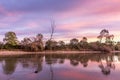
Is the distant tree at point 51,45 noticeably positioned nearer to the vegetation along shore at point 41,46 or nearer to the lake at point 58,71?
the vegetation along shore at point 41,46

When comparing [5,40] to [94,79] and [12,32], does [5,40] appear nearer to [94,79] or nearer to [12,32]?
[12,32]

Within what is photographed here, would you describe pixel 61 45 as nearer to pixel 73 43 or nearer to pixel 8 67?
pixel 73 43

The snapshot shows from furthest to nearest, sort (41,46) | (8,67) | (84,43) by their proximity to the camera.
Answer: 1. (84,43)
2. (41,46)
3. (8,67)

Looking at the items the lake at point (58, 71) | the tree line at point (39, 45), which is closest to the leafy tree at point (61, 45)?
the tree line at point (39, 45)

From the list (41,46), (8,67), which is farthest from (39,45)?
(8,67)

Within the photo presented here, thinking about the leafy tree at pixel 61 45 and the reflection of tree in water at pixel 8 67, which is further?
the leafy tree at pixel 61 45

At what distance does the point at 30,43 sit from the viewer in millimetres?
67750

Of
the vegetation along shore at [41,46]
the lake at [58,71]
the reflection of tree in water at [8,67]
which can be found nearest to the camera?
the lake at [58,71]

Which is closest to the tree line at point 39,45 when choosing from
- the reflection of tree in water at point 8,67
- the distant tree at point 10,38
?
the distant tree at point 10,38

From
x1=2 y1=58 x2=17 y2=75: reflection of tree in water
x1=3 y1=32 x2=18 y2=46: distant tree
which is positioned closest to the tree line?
x1=3 y1=32 x2=18 y2=46: distant tree

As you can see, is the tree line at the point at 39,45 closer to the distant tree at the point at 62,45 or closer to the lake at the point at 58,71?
the distant tree at the point at 62,45

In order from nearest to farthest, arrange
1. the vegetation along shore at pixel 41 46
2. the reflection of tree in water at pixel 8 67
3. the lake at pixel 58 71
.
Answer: the lake at pixel 58 71, the reflection of tree in water at pixel 8 67, the vegetation along shore at pixel 41 46

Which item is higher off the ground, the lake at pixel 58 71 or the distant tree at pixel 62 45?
the distant tree at pixel 62 45

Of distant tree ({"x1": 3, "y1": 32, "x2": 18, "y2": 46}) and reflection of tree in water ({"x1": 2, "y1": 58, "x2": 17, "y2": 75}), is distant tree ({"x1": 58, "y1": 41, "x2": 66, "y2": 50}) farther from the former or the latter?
reflection of tree in water ({"x1": 2, "y1": 58, "x2": 17, "y2": 75})
